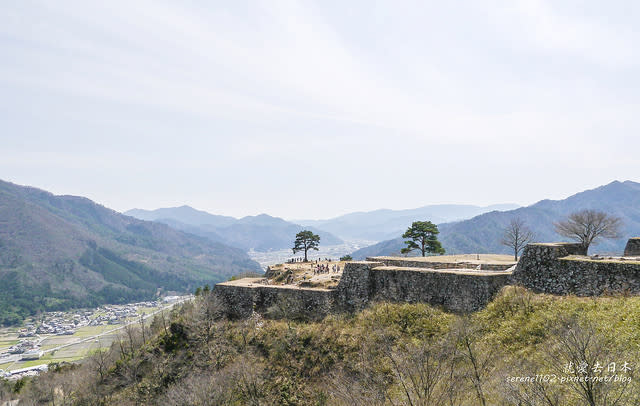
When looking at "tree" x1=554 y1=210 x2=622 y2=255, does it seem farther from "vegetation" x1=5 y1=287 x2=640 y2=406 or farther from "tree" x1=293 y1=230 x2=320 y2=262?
"tree" x1=293 y1=230 x2=320 y2=262

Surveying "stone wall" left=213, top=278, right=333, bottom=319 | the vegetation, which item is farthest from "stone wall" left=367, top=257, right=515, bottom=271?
A: "stone wall" left=213, top=278, right=333, bottom=319

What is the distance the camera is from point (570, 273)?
1812cm

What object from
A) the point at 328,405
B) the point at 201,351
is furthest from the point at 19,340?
the point at 328,405

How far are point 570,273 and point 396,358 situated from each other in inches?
417

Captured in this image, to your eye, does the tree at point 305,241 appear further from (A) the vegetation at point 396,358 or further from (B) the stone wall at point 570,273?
(B) the stone wall at point 570,273

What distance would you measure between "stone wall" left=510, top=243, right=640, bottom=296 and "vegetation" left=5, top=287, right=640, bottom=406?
2.84ft

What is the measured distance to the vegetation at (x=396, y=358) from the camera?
439 inches

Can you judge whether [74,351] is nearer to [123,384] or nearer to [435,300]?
[123,384]

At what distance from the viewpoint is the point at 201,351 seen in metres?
29.0

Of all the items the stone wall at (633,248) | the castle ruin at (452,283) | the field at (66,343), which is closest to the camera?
the castle ruin at (452,283)

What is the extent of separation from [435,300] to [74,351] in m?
155

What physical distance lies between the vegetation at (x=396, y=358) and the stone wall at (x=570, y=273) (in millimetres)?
867

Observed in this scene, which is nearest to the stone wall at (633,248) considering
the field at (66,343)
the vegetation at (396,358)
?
the vegetation at (396,358)

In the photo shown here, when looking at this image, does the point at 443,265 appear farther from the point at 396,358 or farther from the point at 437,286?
the point at 396,358
